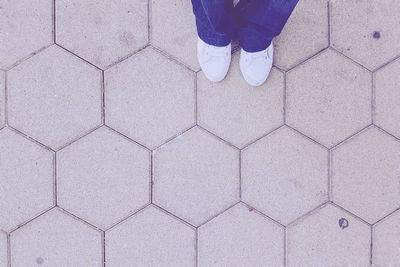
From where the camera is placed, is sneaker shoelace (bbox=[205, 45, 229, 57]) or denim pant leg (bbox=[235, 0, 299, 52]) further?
sneaker shoelace (bbox=[205, 45, 229, 57])

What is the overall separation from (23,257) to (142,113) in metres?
0.58

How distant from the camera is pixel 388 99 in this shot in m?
1.93

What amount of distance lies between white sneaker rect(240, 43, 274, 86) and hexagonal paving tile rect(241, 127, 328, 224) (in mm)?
178

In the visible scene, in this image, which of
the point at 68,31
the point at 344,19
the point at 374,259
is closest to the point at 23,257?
the point at 68,31

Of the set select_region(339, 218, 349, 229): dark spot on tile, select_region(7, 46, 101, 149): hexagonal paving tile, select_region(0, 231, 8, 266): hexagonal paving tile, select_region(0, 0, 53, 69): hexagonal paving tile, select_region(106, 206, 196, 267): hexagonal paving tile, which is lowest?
select_region(0, 231, 8, 266): hexagonal paving tile

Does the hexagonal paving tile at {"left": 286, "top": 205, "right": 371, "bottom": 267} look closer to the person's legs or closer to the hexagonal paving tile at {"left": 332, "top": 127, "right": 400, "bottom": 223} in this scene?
the hexagonal paving tile at {"left": 332, "top": 127, "right": 400, "bottom": 223}

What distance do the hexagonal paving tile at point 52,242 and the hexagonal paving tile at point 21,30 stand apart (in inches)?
19.9

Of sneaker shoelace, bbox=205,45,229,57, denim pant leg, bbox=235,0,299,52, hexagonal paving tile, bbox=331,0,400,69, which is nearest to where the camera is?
denim pant leg, bbox=235,0,299,52

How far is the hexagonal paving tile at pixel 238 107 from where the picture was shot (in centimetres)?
191

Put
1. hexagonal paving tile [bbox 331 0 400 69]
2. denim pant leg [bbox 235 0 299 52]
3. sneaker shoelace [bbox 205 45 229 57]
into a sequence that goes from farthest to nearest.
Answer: hexagonal paving tile [bbox 331 0 400 69], sneaker shoelace [bbox 205 45 229 57], denim pant leg [bbox 235 0 299 52]

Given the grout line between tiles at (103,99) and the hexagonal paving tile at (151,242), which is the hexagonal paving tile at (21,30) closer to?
the grout line between tiles at (103,99)

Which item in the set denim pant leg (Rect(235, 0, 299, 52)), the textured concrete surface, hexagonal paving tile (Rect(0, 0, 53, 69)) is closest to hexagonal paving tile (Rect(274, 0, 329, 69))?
the textured concrete surface

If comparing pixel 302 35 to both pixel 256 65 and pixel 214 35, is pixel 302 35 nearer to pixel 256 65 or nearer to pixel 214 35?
pixel 256 65

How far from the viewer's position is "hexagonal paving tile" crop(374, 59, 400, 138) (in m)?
1.93
